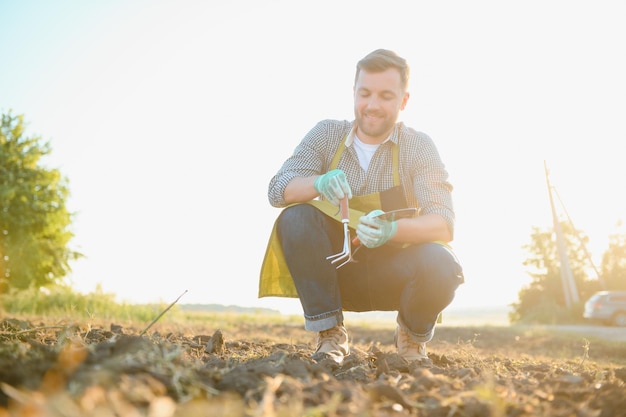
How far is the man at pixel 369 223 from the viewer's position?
294 cm

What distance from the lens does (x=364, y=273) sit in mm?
3182

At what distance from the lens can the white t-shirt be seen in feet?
11.1

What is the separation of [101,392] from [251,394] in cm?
47

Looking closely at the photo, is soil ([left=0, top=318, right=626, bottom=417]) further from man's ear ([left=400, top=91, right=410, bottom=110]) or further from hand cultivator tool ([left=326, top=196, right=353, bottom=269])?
man's ear ([left=400, top=91, right=410, bottom=110])

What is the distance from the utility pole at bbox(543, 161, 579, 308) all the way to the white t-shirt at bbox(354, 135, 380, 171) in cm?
1828

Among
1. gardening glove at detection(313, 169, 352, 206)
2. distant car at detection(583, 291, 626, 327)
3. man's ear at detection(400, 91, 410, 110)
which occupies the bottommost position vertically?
distant car at detection(583, 291, 626, 327)

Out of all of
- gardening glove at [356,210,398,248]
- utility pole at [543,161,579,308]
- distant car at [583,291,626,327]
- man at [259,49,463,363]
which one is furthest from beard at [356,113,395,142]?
utility pole at [543,161,579,308]

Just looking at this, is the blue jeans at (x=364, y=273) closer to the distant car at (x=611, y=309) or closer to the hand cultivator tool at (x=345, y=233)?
the hand cultivator tool at (x=345, y=233)

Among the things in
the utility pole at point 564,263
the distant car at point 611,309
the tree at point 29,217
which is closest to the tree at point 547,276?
the utility pole at point 564,263

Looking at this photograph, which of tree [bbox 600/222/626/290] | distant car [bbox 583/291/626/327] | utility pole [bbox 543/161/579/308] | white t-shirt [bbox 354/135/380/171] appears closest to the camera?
white t-shirt [bbox 354/135/380/171]

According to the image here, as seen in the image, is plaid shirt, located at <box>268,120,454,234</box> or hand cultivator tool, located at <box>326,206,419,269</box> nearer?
hand cultivator tool, located at <box>326,206,419,269</box>

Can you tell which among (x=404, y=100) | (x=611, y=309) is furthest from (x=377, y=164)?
(x=611, y=309)

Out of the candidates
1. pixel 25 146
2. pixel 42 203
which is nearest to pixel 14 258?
pixel 42 203

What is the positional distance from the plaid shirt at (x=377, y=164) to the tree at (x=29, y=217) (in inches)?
556
